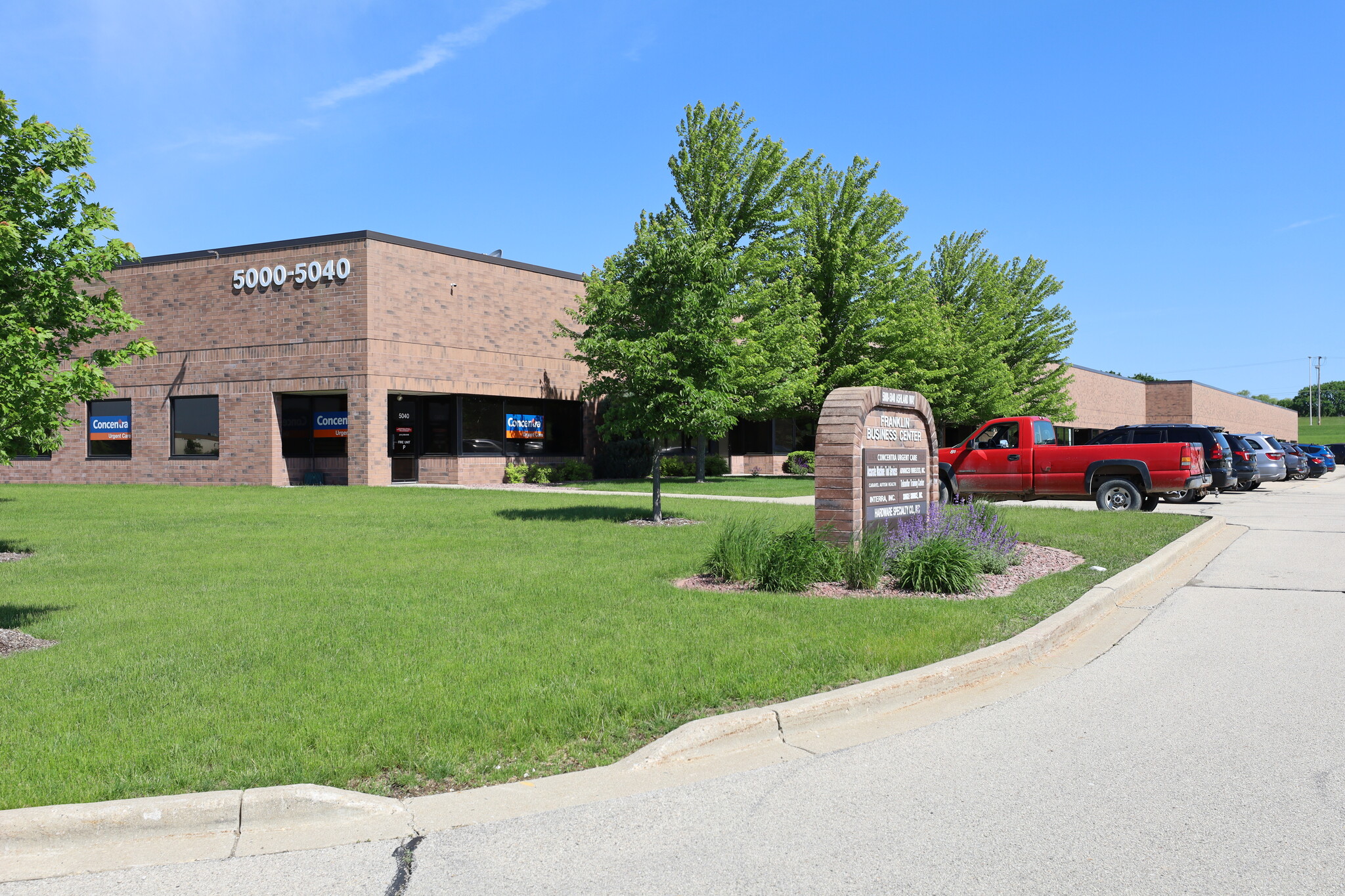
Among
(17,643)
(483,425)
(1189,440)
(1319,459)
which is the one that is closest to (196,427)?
(483,425)

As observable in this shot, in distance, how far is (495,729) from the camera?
5172 millimetres

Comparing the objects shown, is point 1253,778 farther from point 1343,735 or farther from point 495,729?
point 495,729

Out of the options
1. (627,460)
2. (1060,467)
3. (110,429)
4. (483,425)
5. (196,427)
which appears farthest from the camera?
(627,460)

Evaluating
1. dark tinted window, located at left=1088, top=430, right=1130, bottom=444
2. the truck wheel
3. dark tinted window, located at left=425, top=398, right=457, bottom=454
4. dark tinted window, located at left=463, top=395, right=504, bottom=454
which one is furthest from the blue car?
dark tinted window, located at left=425, top=398, right=457, bottom=454

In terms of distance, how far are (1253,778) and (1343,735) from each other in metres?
1.17

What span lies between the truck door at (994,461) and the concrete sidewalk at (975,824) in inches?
578

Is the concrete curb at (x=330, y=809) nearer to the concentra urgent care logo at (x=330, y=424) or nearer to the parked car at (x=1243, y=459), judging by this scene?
the concentra urgent care logo at (x=330, y=424)

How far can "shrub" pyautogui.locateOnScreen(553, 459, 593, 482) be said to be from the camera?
31.8m

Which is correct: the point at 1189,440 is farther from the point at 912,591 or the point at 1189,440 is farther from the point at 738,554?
the point at 738,554

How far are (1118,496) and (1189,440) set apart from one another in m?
4.43

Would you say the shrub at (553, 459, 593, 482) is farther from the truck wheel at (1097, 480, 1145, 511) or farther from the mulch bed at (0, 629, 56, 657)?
the mulch bed at (0, 629, 56, 657)

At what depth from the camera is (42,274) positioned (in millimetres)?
8945

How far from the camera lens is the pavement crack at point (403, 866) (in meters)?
3.66

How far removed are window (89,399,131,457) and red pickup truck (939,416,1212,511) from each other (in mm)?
25662
